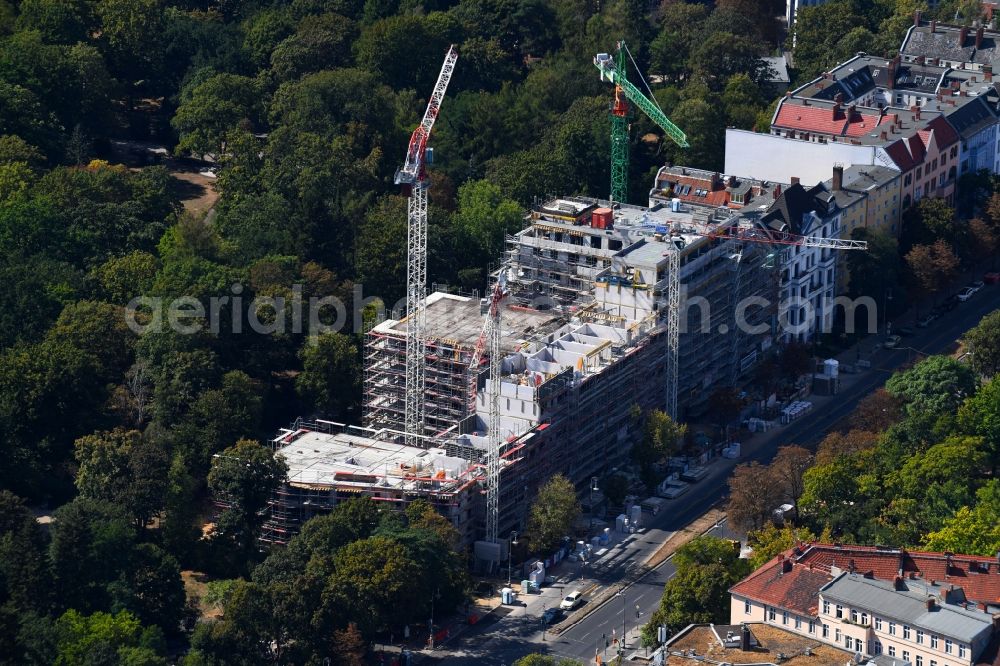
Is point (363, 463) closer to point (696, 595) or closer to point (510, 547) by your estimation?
point (510, 547)

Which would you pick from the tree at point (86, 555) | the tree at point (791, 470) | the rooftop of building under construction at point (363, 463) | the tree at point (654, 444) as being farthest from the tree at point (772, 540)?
the tree at point (86, 555)

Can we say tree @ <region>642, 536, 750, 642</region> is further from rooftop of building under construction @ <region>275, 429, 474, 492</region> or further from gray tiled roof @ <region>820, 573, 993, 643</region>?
rooftop of building under construction @ <region>275, 429, 474, 492</region>

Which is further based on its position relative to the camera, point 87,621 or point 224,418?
point 224,418

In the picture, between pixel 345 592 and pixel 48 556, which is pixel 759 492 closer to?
pixel 345 592

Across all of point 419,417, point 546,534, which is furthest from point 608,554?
point 419,417

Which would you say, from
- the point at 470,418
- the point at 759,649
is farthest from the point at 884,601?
the point at 470,418


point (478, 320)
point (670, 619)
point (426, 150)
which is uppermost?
point (426, 150)

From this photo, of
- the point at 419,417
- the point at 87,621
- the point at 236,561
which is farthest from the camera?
the point at 419,417
